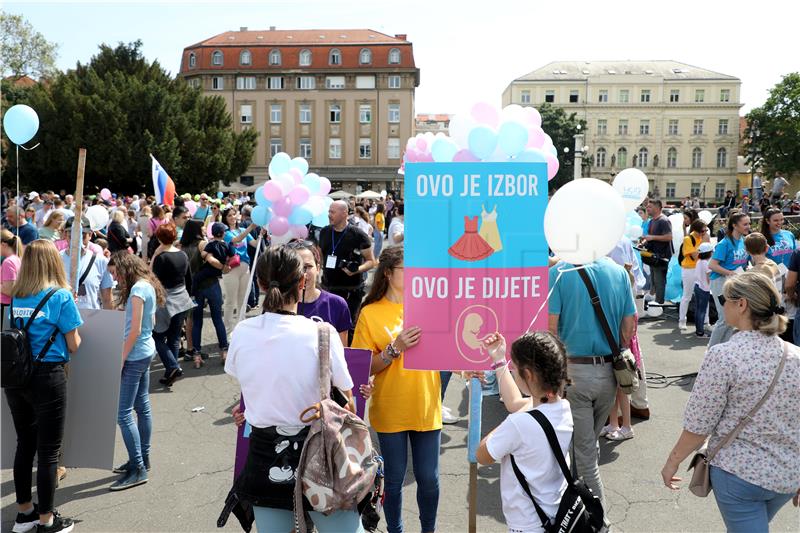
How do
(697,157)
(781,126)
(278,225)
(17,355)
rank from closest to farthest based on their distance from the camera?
(17,355), (278,225), (781,126), (697,157)

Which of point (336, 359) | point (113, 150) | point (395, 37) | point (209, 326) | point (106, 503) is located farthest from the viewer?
point (395, 37)

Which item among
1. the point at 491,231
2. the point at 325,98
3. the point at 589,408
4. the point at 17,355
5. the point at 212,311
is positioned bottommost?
the point at 212,311

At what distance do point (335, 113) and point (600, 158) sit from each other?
39.0m

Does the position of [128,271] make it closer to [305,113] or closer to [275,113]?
[305,113]

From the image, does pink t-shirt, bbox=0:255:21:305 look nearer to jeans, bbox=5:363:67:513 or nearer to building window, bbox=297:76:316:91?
jeans, bbox=5:363:67:513

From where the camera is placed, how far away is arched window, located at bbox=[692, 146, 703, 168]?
84.7 metres

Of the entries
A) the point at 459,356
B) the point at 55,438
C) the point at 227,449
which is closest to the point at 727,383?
the point at 459,356

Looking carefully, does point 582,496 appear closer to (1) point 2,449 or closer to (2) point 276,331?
(2) point 276,331

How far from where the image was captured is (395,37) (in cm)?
6331

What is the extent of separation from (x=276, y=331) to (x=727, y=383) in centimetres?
183

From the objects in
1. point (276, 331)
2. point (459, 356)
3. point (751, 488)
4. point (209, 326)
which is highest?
point (276, 331)

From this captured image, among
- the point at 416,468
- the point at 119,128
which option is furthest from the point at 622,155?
the point at 416,468

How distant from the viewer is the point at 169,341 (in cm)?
730

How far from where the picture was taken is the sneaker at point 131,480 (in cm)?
458
